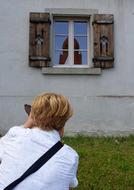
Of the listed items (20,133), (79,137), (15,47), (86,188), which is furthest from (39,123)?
(15,47)

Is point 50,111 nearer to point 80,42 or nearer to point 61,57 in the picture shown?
point 61,57

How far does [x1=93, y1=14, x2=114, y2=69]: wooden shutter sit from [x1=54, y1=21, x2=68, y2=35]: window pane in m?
0.77

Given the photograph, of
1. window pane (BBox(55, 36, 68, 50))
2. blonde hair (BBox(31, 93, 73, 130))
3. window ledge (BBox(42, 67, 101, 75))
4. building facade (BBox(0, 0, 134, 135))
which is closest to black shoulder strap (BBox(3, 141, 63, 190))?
blonde hair (BBox(31, 93, 73, 130))

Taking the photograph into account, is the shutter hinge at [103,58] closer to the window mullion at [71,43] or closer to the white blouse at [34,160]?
the window mullion at [71,43]

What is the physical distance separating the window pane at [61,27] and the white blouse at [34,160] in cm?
835

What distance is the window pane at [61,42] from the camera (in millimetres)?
10945

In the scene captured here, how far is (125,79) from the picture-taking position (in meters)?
10.6

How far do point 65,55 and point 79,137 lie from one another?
7.08 feet

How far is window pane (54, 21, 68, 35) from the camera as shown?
11.0 m

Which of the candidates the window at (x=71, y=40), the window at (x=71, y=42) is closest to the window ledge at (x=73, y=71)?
the window at (x=71, y=40)

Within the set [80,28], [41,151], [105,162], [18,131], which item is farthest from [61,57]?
[41,151]

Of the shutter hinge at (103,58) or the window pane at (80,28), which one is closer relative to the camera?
the shutter hinge at (103,58)

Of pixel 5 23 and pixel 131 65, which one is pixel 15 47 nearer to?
pixel 5 23

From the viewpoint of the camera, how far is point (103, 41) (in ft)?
34.7
